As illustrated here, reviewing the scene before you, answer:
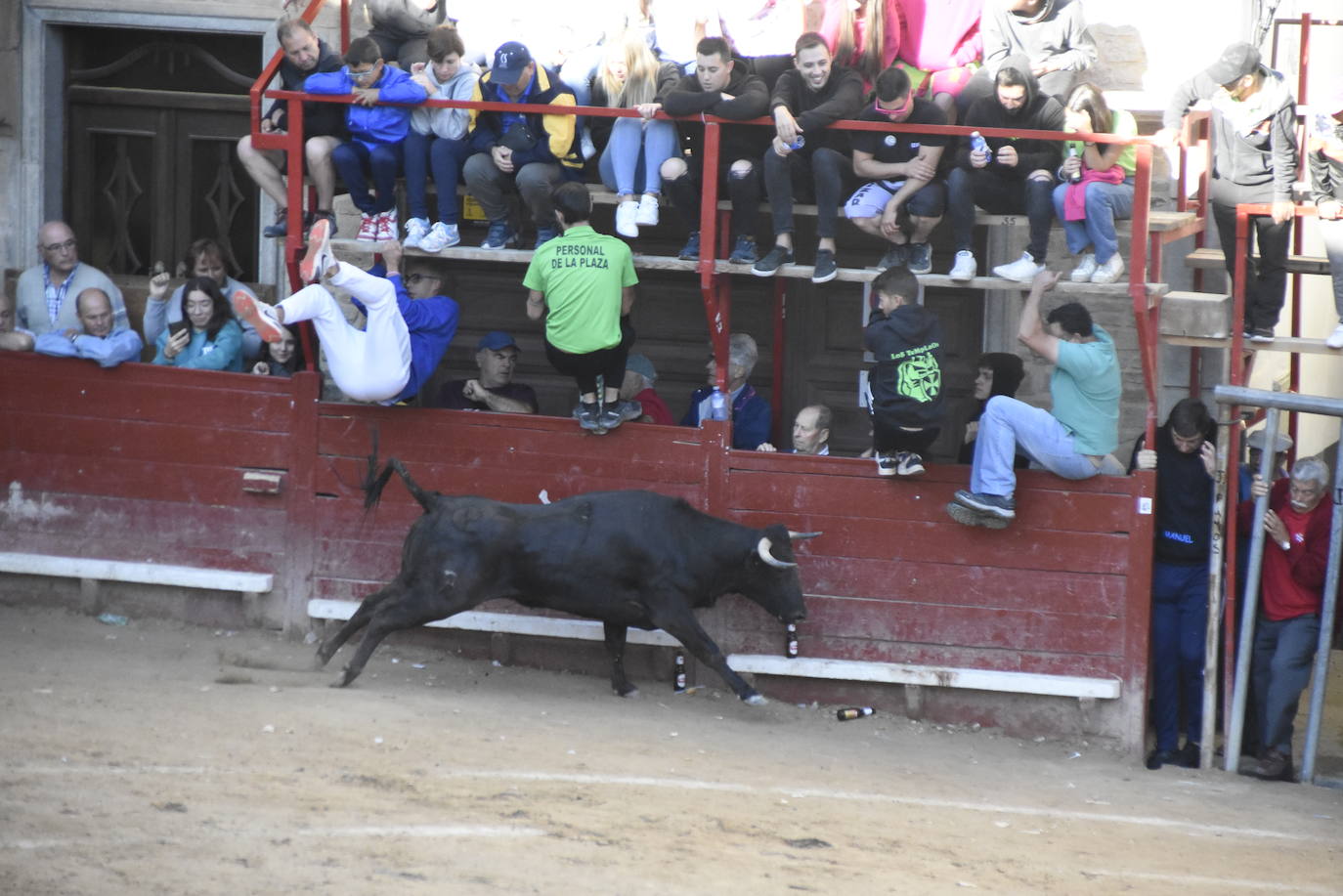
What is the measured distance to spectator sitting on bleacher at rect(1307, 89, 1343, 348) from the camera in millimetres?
8219

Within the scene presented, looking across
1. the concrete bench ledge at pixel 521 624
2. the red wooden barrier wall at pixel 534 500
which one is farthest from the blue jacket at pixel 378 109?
the concrete bench ledge at pixel 521 624

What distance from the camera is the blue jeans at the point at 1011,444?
8359 millimetres

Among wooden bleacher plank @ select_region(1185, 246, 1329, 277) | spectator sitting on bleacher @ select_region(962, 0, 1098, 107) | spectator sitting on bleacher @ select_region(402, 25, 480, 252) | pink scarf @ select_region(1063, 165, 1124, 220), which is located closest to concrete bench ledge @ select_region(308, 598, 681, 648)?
spectator sitting on bleacher @ select_region(402, 25, 480, 252)

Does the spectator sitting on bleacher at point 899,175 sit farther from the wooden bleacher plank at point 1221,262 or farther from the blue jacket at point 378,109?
the blue jacket at point 378,109

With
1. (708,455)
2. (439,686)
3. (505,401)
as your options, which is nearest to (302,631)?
(439,686)

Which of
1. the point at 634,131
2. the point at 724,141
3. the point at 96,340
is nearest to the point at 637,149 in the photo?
the point at 634,131

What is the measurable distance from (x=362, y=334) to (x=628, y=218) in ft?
4.77

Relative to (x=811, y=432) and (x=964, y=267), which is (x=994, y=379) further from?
(x=811, y=432)

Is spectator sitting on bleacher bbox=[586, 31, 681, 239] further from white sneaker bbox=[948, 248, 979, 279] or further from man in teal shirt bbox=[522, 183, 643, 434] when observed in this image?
white sneaker bbox=[948, 248, 979, 279]

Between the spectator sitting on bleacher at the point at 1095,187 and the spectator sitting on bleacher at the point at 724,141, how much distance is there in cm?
150

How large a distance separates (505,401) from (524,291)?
188 centimetres

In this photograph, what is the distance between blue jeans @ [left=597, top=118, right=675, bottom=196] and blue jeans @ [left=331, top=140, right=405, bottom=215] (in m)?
1.14

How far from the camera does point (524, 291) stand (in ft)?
36.0

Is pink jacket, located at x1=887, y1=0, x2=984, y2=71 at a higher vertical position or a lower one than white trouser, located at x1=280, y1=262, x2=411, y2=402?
higher
